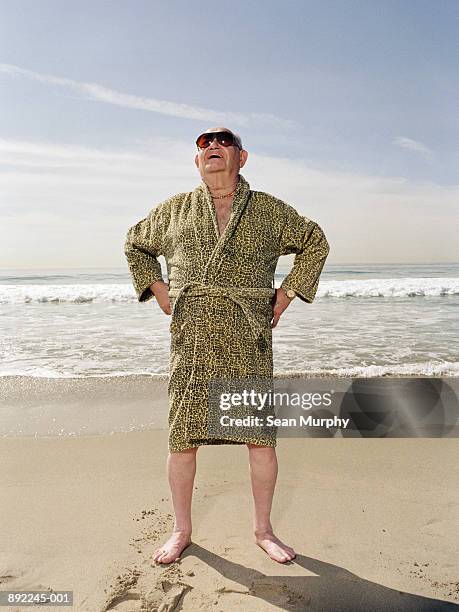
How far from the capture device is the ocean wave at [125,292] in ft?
56.1

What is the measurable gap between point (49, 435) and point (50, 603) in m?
2.13

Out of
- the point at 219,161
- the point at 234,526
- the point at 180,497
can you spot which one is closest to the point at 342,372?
the point at 234,526

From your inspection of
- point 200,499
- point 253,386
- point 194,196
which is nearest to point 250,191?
point 194,196

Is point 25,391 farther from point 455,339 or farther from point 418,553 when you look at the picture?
point 455,339

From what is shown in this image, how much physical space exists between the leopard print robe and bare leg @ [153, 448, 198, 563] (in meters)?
0.08

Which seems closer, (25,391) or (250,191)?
(250,191)

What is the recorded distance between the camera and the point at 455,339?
8.18 meters

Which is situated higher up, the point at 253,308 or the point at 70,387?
the point at 253,308

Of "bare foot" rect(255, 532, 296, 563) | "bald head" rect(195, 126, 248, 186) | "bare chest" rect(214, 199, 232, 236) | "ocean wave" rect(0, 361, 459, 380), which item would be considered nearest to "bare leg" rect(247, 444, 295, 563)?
"bare foot" rect(255, 532, 296, 563)

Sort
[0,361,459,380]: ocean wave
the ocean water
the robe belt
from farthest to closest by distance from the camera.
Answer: the ocean water → [0,361,459,380]: ocean wave → the robe belt

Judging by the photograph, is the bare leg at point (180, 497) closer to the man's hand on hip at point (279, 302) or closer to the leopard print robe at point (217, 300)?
the leopard print robe at point (217, 300)

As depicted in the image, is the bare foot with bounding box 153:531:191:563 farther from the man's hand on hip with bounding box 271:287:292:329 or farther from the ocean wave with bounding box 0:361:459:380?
the ocean wave with bounding box 0:361:459:380

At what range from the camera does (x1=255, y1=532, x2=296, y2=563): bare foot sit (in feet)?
8.41

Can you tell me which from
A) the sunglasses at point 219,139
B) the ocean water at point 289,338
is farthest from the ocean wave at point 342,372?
the sunglasses at point 219,139
